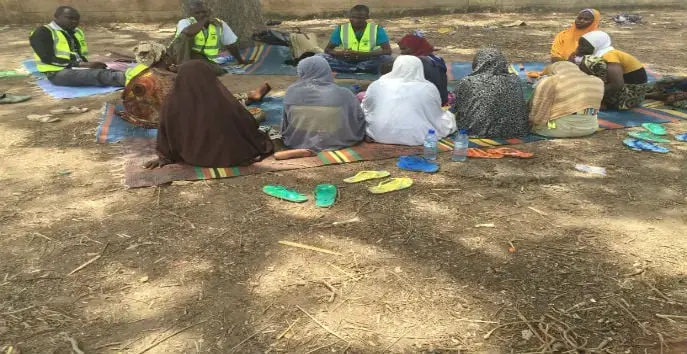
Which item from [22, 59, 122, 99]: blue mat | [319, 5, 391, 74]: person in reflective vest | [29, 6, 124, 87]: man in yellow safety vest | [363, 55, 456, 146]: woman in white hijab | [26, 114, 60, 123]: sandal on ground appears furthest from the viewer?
[319, 5, 391, 74]: person in reflective vest

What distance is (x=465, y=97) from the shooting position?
17.3ft

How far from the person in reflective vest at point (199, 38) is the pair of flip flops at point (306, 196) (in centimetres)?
389

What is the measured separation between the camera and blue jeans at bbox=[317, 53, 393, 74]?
25.0 feet

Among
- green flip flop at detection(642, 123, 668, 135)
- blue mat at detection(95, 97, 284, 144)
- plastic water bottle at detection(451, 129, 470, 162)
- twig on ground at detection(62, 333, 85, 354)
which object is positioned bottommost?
twig on ground at detection(62, 333, 85, 354)

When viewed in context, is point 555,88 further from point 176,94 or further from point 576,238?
point 176,94

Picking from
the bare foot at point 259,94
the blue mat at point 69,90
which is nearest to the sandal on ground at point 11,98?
the blue mat at point 69,90

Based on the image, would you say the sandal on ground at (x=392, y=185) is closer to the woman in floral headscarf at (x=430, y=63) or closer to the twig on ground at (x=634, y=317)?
the twig on ground at (x=634, y=317)

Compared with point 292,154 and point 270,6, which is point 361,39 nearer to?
point 292,154

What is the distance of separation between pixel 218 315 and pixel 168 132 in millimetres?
2321

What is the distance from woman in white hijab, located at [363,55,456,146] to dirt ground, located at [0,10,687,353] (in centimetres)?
56

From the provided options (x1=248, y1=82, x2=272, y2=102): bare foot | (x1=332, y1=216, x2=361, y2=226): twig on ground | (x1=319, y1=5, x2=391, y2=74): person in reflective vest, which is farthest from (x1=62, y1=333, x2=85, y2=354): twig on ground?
(x1=319, y1=5, x2=391, y2=74): person in reflective vest

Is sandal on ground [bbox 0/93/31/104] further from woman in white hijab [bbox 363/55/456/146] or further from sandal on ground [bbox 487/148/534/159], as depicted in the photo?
sandal on ground [bbox 487/148/534/159]

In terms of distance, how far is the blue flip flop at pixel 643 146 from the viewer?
4891mm

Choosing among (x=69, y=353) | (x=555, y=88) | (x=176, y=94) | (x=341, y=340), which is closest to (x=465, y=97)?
(x=555, y=88)
